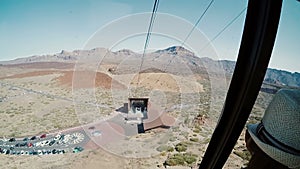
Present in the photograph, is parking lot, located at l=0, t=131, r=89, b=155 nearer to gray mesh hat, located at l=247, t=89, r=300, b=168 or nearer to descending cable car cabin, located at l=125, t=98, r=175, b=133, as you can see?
descending cable car cabin, located at l=125, t=98, r=175, b=133

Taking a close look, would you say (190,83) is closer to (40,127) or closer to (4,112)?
(40,127)

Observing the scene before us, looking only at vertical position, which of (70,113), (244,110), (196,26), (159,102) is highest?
(196,26)

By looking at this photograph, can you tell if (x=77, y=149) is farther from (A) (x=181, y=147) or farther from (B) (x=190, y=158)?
(B) (x=190, y=158)

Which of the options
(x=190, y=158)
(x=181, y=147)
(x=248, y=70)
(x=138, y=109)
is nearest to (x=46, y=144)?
(x=138, y=109)

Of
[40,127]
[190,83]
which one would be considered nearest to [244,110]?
[190,83]

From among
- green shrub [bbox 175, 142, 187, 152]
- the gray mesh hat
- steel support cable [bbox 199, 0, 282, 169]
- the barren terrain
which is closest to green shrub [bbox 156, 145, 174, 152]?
the barren terrain
